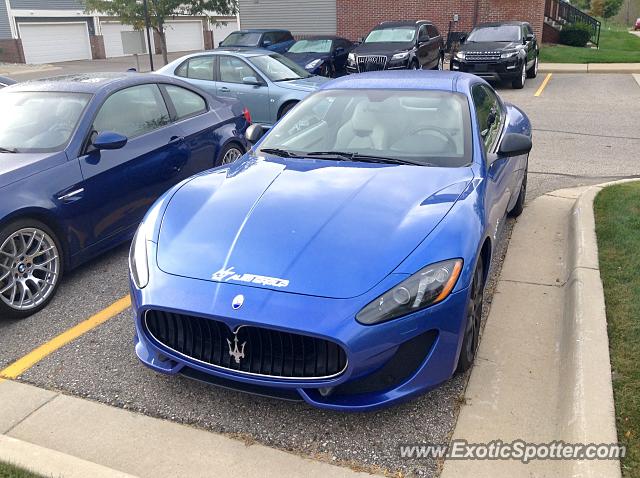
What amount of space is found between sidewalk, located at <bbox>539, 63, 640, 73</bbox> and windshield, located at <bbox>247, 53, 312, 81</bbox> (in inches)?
456

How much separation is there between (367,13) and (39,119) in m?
22.7

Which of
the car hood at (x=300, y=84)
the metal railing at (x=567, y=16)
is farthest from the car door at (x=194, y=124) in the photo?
the metal railing at (x=567, y=16)

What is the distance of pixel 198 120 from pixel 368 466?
4212 mm

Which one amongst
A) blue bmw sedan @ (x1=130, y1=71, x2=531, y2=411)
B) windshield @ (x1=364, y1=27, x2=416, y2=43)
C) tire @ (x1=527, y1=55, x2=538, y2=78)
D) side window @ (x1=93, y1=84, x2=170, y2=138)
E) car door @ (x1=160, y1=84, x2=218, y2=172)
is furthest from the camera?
tire @ (x1=527, y1=55, x2=538, y2=78)

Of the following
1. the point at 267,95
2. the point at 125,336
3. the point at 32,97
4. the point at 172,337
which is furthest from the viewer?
the point at 267,95

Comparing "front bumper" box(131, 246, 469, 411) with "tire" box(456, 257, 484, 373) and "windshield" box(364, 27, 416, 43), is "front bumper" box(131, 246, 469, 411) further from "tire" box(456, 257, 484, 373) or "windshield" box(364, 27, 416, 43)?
"windshield" box(364, 27, 416, 43)

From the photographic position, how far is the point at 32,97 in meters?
5.01

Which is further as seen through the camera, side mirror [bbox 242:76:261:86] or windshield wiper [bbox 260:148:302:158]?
side mirror [bbox 242:76:261:86]

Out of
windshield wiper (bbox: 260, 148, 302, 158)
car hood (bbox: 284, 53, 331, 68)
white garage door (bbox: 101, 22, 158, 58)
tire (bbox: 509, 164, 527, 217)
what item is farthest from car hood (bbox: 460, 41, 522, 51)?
white garage door (bbox: 101, 22, 158, 58)

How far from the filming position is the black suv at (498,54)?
1488 cm

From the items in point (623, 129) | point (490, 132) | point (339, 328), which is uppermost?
point (490, 132)

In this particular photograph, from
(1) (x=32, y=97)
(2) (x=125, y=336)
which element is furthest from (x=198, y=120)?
(2) (x=125, y=336)

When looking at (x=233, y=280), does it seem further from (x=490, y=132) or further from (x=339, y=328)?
(x=490, y=132)

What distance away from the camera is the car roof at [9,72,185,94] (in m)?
5.01
